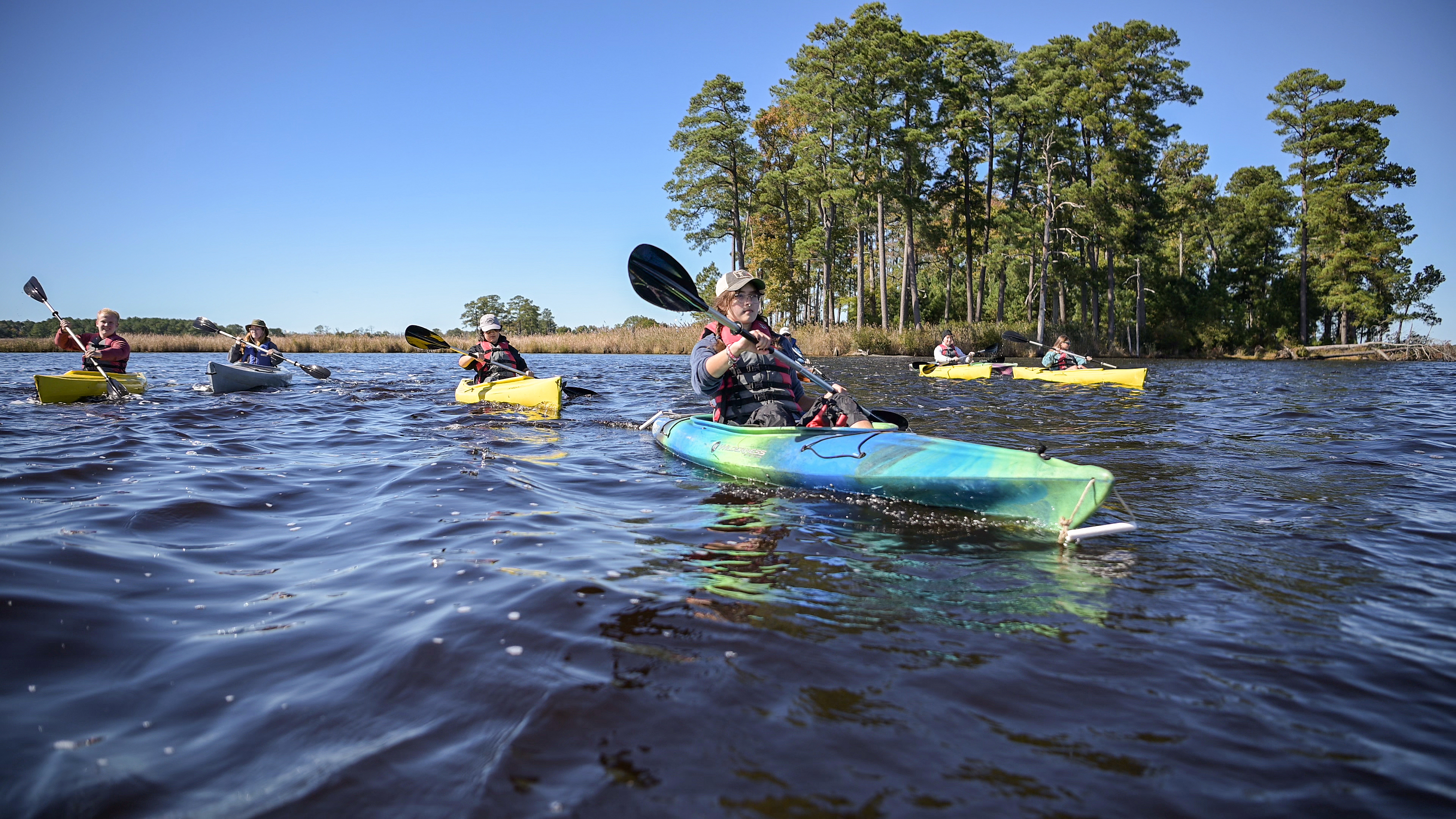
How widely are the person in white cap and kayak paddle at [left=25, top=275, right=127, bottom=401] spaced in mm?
4573

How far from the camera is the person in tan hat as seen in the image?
1312cm

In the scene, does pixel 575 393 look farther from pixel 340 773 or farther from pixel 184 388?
pixel 340 773


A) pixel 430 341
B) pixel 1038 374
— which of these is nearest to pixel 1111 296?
pixel 1038 374

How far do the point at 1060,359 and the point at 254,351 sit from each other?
15.7m

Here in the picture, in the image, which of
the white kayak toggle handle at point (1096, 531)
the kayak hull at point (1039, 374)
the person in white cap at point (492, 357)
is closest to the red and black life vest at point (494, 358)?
the person in white cap at point (492, 357)

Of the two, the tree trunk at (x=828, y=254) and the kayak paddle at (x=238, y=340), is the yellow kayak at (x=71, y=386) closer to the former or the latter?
the kayak paddle at (x=238, y=340)

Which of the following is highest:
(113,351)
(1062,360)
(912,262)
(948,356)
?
(912,262)

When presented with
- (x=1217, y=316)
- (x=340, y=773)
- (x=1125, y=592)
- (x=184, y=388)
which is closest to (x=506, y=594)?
(x=340, y=773)

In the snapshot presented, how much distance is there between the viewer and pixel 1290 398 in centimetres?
1240

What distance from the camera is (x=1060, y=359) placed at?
1557 centimetres

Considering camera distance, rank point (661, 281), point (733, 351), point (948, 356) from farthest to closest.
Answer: point (948, 356), point (661, 281), point (733, 351)

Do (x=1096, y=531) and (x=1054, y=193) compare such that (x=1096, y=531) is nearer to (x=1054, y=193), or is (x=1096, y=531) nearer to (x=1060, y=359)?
(x=1060, y=359)

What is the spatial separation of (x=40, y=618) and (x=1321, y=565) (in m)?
5.23

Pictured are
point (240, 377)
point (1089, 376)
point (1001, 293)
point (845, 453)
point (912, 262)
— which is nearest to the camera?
point (845, 453)
